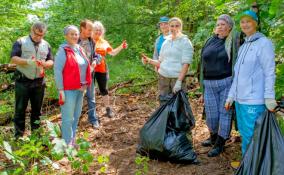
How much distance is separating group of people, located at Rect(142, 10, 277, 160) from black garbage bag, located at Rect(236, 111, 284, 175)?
21cm

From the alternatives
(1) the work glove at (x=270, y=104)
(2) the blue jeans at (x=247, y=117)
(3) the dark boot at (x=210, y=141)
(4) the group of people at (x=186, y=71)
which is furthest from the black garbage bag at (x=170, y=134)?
(1) the work glove at (x=270, y=104)

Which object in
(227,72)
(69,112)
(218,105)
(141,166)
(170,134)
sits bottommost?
(141,166)

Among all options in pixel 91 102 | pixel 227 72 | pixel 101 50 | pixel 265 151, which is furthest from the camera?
pixel 91 102

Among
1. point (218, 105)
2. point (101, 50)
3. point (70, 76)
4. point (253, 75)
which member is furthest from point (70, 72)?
point (253, 75)

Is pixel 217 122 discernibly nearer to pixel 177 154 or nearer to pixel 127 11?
pixel 177 154

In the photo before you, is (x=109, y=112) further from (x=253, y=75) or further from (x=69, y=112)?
(x=253, y=75)

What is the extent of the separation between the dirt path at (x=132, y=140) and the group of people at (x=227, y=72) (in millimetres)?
257

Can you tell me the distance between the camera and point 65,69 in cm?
421

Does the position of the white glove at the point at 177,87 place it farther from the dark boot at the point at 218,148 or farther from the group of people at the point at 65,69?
the group of people at the point at 65,69

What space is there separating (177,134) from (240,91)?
101 centimetres

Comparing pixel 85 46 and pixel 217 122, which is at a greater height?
pixel 85 46

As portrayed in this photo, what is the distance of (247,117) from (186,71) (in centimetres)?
132

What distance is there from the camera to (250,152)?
115 inches

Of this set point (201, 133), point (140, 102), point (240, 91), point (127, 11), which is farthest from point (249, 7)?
point (127, 11)
